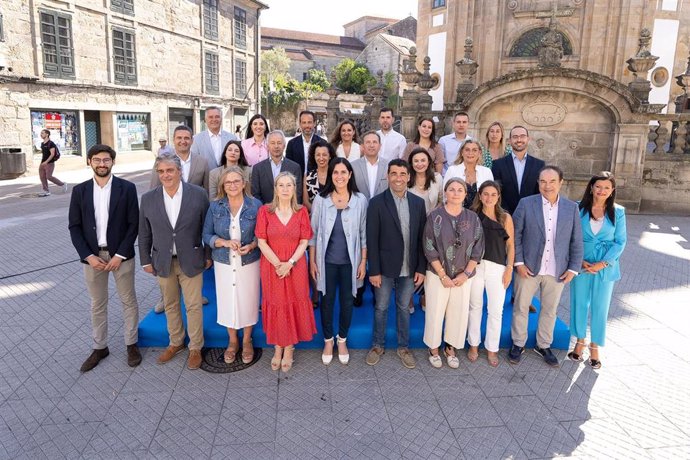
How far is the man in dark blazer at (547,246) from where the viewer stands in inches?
169

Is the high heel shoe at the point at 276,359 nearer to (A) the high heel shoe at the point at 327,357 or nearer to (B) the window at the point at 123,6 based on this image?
(A) the high heel shoe at the point at 327,357

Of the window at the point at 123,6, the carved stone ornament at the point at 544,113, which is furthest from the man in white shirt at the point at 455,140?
A: the window at the point at 123,6

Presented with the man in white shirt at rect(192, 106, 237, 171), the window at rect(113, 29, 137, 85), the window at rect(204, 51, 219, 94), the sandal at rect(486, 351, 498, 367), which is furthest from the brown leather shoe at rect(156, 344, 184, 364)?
the window at rect(204, 51, 219, 94)

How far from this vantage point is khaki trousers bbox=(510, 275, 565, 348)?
4.46 meters

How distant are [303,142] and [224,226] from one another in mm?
2026

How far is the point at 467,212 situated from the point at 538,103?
8.15 metres

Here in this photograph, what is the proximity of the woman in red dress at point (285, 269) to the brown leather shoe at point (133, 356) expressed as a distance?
129 cm

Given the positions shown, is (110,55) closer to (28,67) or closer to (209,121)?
(28,67)

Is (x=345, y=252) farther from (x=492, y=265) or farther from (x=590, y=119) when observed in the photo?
(x=590, y=119)

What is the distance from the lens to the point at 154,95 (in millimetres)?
22938

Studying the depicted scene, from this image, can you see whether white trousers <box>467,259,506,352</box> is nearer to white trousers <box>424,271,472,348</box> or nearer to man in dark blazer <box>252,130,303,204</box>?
white trousers <box>424,271,472,348</box>

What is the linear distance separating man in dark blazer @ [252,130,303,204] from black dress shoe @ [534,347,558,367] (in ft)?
9.80

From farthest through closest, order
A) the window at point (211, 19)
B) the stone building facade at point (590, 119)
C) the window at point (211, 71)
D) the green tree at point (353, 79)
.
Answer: the green tree at point (353, 79) < the window at point (211, 71) < the window at point (211, 19) < the stone building facade at point (590, 119)

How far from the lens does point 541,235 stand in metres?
4.36
